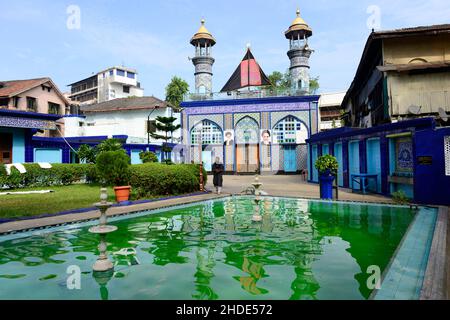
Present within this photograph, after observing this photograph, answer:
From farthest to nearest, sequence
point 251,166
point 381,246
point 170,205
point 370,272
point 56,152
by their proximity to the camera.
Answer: point 251,166
point 56,152
point 170,205
point 381,246
point 370,272

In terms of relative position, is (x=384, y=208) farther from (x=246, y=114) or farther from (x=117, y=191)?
(x=246, y=114)

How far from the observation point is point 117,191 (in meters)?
10.8

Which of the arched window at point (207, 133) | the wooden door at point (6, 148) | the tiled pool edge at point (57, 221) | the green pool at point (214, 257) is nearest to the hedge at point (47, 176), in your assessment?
the wooden door at point (6, 148)

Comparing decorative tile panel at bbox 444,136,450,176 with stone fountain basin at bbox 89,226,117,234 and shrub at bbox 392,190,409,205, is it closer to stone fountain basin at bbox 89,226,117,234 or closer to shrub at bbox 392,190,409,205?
shrub at bbox 392,190,409,205

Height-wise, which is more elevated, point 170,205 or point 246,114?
point 246,114

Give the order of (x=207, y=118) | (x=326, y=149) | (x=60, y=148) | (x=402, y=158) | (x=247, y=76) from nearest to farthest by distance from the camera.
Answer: (x=402, y=158) → (x=326, y=149) → (x=60, y=148) → (x=207, y=118) → (x=247, y=76)

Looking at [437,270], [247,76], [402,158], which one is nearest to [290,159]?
[247,76]

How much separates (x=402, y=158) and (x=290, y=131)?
18593mm

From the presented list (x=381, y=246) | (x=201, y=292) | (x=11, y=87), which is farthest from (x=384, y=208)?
(x=11, y=87)

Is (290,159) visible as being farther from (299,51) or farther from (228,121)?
(299,51)

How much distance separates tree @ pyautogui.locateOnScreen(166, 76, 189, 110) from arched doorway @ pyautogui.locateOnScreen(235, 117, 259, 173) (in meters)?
17.8

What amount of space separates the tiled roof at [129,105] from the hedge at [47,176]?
16365 mm

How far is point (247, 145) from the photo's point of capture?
101 feet
